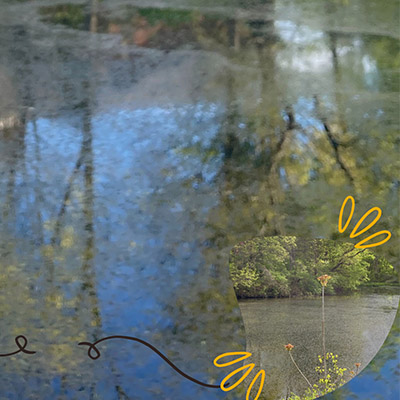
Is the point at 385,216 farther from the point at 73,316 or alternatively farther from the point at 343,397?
the point at 73,316

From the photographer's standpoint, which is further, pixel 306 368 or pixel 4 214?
pixel 4 214

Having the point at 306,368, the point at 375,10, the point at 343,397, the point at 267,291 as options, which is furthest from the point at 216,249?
the point at 375,10

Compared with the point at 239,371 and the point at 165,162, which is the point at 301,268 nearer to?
the point at 239,371

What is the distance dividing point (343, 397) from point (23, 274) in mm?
919

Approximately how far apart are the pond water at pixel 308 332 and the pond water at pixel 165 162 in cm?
5

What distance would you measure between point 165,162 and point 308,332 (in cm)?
59

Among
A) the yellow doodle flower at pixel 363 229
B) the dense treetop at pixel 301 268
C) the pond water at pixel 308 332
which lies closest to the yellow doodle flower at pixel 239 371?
the pond water at pixel 308 332

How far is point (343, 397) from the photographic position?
1226 millimetres

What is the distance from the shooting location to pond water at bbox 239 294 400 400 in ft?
4.02

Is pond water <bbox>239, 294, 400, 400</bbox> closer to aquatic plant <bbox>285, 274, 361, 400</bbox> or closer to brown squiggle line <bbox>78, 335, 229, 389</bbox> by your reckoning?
aquatic plant <bbox>285, 274, 361, 400</bbox>

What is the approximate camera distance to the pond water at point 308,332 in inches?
48.2

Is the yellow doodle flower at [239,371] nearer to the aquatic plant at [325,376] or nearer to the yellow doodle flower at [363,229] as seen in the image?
the aquatic plant at [325,376]

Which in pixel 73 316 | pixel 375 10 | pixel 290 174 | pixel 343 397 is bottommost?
pixel 343 397

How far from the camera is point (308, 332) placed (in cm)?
123
